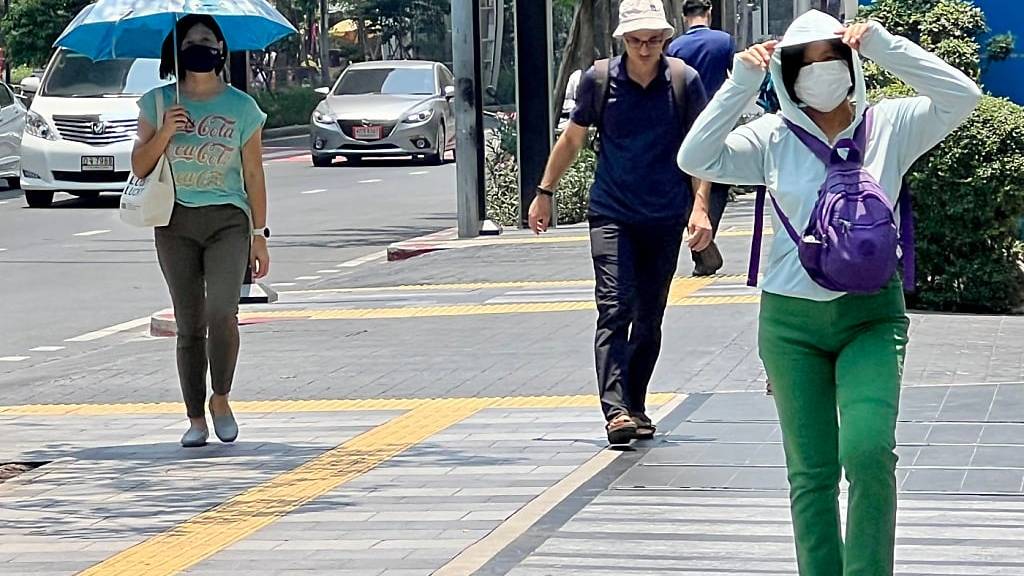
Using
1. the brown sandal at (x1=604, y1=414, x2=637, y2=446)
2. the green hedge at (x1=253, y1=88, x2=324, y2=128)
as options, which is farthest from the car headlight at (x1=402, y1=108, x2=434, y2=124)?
the brown sandal at (x1=604, y1=414, x2=637, y2=446)

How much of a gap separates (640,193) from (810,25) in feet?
9.22

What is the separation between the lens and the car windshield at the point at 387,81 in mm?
31094

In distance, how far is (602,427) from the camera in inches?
329

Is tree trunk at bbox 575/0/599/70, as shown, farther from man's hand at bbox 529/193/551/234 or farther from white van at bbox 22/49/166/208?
man's hand at bbox 529/193/551/234

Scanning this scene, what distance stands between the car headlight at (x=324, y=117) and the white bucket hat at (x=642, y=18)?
74.5 ft

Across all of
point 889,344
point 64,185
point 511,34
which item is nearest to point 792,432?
point 889,344

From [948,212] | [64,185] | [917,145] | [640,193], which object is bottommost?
[64,185]

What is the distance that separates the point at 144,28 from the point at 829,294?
4.89m

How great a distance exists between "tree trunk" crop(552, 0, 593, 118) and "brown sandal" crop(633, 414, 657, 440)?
1229 centimetres

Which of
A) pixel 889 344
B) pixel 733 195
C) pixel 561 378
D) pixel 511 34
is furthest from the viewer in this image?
pixel 733 195

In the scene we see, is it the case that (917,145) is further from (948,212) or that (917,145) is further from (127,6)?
(948,212)

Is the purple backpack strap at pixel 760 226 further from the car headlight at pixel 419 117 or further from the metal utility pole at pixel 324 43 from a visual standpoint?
the metal utility pole at pixel 324 43

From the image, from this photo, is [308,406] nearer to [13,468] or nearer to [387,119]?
[13,468]

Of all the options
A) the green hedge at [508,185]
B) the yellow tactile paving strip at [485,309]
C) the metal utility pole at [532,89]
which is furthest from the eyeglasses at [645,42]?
the green hedge at [508,185]
